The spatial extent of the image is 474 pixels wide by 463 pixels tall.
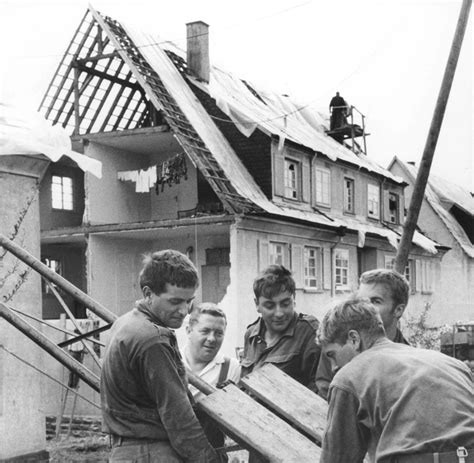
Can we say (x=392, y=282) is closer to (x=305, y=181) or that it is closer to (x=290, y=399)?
(x=290, y=399)

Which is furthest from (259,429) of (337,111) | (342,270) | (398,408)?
(337,111)

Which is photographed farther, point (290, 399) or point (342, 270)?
point (342, 270)

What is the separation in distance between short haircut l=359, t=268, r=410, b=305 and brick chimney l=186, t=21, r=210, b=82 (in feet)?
59.6

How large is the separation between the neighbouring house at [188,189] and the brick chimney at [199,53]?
0.14 ft

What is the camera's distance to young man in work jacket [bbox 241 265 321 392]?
452cm

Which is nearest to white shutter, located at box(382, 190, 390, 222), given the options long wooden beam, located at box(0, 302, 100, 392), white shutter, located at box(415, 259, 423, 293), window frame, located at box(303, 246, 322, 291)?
white shutter, located at box(415, 259, 423, 293)

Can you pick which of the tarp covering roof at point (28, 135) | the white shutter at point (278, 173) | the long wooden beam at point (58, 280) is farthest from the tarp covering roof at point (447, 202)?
the long wooden beam at point (58, 280)

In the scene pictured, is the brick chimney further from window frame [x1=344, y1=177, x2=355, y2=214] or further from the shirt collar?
the shirt collar

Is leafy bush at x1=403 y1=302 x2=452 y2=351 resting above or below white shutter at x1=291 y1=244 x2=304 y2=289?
below

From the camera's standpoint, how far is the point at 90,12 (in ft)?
67.1

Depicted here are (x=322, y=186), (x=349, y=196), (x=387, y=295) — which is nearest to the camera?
(x=387, y=295)

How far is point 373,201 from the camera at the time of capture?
25.8 meters

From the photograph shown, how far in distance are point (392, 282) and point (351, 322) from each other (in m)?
1.44

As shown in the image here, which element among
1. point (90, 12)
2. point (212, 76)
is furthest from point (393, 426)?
point (212, 76)
